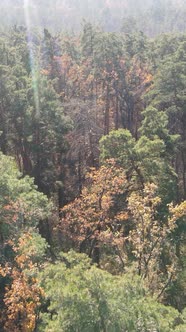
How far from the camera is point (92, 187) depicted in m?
18.1

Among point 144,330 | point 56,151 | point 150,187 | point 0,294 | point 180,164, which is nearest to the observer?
point 144,330

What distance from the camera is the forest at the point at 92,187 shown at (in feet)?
28.8

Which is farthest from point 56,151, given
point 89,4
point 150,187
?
point 89,4

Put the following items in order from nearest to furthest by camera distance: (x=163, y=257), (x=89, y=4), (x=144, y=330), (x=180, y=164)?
(x=144, y=330), (x=163, y=257), (x=180, y=164), (x=89, y=4)

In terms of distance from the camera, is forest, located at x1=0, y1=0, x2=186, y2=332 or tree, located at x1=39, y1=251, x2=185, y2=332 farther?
forest, located at x1=0, y1=0, x2=186, y2=332

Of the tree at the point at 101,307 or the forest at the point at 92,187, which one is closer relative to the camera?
the tree at the point at 101,307

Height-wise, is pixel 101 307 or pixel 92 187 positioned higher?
pixel 92 187

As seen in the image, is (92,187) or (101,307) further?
(92,187)

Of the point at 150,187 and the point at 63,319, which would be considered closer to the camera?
the point at 63,319

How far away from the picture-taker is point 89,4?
415 feet

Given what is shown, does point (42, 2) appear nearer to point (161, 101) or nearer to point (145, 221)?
point (161, 101)

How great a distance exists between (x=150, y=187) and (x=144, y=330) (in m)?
6.29

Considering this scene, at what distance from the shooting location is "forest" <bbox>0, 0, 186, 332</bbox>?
8773 mm

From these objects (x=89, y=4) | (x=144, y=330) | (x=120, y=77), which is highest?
(x=89, y=4)
